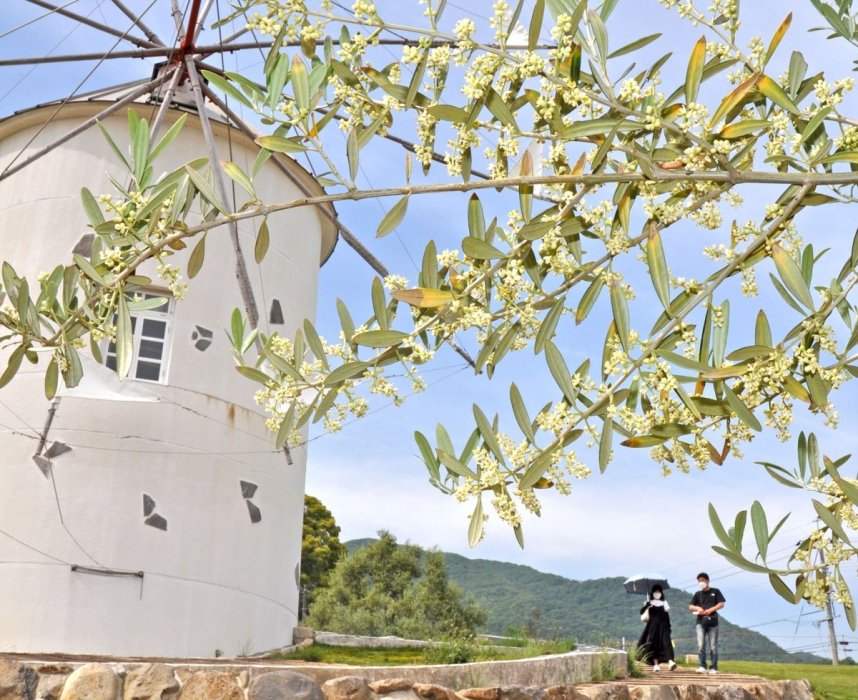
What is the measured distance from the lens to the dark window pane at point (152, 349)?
10.4m

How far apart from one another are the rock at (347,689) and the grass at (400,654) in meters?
3.21

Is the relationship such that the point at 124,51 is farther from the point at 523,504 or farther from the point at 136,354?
the point at 523,504

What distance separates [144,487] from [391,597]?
62.1ft

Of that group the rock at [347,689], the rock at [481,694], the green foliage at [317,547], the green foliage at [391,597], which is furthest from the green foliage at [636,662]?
the green foliage at [317,547]

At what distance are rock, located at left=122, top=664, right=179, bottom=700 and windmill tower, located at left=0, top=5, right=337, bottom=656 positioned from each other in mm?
4091

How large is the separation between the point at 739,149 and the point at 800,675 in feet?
44.6

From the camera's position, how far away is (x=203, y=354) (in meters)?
10.6

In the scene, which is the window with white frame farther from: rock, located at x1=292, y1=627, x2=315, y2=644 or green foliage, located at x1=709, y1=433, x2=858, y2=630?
green foliage, located at x1=709, y1=433, x2=858, y2=630

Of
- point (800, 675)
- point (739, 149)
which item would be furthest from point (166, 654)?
point (800, 675)

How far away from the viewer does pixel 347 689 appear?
19.2 feet

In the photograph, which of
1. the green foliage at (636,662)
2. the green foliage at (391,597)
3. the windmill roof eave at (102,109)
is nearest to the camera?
the green foliage at (636,662)

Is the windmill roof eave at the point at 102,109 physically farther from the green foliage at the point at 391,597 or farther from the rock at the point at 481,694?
the green foliage at the point at 391,597

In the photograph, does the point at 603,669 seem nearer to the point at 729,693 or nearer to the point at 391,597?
the point at 729,693

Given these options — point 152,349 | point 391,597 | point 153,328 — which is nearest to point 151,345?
point 152,349
